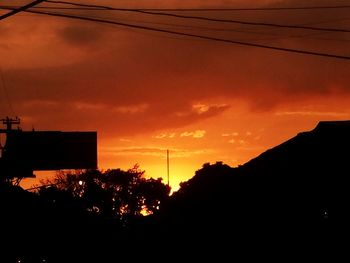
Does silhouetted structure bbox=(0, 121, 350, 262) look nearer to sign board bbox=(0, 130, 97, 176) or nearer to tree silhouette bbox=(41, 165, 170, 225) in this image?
sign board bbox=(0, 130, 97, 176)

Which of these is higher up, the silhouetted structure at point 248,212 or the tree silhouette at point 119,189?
the tree silhouette at point 119,189

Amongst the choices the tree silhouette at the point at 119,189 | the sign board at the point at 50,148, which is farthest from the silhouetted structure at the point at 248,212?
the tree silhouette at the point at 119,189

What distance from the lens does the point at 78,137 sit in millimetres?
51906

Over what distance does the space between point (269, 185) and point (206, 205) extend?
2423 millimetres

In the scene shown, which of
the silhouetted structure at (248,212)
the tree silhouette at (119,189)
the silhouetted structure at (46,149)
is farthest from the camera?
the tree silhouette at (119,189)

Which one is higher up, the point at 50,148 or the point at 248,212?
Answer: the point at 50,148

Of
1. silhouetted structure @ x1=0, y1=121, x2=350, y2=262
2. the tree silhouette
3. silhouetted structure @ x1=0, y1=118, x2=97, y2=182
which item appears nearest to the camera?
silhouetted structure @ x1=0, y1=121, x2=350, y2=262

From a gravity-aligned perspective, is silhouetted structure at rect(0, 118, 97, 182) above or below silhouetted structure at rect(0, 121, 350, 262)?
above

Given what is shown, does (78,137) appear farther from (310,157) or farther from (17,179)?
(310,157)

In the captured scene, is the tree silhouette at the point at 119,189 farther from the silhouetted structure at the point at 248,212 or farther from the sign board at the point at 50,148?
the silhouetted structure at the point at 248,212

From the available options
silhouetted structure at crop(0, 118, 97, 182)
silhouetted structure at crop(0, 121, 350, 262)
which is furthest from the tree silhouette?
silhouetted structure at crop(0, 121, 350, 262)

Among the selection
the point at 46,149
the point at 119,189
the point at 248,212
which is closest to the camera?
the point at 248,212

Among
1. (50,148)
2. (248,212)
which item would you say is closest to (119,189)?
(50,148)

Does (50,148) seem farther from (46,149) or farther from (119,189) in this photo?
(119,189)
